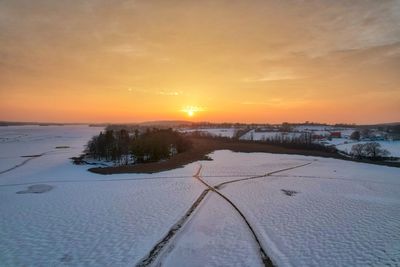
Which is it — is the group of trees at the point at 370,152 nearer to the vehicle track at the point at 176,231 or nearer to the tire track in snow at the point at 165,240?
the vehicle track at the point at 176,231

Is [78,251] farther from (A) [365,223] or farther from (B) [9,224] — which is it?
(A) [365,223]

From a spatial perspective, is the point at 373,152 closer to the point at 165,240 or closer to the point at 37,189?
the point at 165,240

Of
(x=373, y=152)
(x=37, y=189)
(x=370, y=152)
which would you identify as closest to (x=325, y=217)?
(x=37, y=189)

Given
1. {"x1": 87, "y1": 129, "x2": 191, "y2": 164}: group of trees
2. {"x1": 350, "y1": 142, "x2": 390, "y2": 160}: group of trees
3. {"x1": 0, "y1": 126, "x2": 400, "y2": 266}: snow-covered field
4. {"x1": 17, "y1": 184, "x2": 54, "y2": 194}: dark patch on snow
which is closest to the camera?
{"x1": 0, "y1": 126, "x2": 400, "y2": 266}: snow-covered field

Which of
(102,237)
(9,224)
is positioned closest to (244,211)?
(102,237)

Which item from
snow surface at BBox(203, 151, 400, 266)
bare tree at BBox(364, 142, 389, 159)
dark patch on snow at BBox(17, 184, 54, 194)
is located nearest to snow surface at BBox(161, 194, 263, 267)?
snow surface at BBox(203, 151, 400, 266)

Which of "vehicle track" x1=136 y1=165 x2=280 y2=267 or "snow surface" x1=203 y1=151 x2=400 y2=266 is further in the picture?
"snow surface" x1=203 y1=151 x2=400 y2=266

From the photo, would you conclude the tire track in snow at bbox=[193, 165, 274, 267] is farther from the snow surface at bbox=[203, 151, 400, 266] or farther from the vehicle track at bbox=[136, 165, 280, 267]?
the snow surface at bbox=[203, 151, 400, 266]
